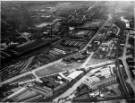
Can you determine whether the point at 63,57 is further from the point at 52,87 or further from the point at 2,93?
the point at 2,93

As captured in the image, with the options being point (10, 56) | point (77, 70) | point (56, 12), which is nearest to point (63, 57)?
point (77, 70)

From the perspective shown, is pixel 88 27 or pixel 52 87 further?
pixel 88 27

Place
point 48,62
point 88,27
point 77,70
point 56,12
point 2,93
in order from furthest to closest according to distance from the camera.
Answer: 1. point 56,12
2. point 88,27
3. point 48,62
4. point 77,70
5. point 2,93

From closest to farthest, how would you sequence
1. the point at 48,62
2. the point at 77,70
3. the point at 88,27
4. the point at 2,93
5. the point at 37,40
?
1. the point at 2,93
2. the point at 77,70
3. the point at 48,62
4. the point at 37,40
5. the point at 88,27

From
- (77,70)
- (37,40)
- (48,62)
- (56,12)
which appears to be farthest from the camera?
(56,12)

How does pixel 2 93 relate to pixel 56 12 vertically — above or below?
below

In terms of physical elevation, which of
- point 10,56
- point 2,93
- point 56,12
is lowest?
point 2,93

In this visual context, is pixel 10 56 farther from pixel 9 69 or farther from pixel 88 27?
pixel 88 27

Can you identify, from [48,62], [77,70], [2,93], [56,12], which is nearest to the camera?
[2,93]

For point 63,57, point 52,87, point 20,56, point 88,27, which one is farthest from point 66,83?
point 88,27
